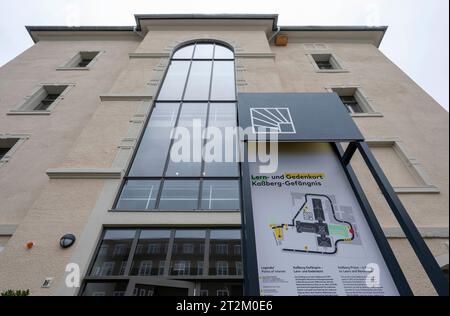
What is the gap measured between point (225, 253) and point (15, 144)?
827 centimetres

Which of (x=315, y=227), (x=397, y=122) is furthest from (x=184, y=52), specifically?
(x=315, y=227)

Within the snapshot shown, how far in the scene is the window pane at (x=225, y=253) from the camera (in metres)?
5.25

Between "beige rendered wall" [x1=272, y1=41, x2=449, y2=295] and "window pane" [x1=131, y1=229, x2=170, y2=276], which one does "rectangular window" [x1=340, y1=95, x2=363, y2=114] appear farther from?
"window pane" [x1=131, y1=229, x2=170, y2=276]

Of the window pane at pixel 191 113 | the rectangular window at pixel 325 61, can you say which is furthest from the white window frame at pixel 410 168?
the rectangular window at pixel 325 61

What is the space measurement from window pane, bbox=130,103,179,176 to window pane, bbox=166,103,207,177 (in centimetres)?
28

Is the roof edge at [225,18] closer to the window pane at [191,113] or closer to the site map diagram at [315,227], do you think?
the window pane at [191,113]

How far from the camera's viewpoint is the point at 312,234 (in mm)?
3869

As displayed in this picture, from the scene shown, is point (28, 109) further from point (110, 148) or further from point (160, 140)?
point (160, 140)

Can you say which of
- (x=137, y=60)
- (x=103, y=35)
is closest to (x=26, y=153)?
(x=137, y=60)

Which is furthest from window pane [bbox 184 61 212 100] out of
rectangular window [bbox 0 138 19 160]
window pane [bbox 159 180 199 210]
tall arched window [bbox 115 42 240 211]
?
rectangular window [bbox 0 138 19 160]

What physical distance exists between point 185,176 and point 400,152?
23.1 feet

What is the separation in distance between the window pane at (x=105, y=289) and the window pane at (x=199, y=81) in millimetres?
7043

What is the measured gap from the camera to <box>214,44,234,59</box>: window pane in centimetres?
1299

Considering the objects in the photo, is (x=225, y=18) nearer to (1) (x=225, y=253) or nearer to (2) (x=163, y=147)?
(2) (x=163, y=147)
